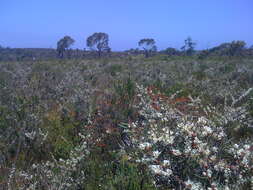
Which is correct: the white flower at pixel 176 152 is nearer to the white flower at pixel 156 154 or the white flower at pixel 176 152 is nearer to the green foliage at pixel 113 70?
the white flower at pixel 156 154

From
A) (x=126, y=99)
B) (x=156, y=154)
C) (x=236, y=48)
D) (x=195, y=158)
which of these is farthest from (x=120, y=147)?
(x=236, y=48)

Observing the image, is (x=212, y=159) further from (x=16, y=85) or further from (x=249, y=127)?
(x=16, y=85)

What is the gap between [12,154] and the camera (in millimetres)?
4305

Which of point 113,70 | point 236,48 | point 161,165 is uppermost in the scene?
point 236,48

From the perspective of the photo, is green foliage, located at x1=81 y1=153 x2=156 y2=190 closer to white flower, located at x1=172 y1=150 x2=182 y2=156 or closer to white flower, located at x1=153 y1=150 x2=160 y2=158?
white flower, located at x1=153 y1=150 x2=160 y2=158

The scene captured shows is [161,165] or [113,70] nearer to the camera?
[161,165]

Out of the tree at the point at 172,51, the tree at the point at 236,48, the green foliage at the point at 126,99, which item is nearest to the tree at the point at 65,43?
the tree at the point at 172,51

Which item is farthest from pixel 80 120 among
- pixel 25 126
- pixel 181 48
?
pixel 181 48

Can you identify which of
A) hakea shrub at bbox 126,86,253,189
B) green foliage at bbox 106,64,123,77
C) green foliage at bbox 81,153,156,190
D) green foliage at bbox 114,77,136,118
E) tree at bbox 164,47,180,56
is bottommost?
green foliage at bbox 81,153,156,190

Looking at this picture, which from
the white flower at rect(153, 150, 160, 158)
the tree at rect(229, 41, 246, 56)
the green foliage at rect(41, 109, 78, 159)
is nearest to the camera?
the white flower at rect(153, 150, 160, 158)

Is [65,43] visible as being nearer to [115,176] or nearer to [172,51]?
[172,51]

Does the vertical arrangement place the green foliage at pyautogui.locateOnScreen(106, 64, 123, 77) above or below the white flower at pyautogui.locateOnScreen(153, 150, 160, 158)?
above

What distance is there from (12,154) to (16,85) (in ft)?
15.5

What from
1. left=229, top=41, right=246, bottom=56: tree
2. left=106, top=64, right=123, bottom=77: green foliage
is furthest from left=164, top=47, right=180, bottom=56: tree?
left=106, top=64, right=123, bottom=77: green foliage
